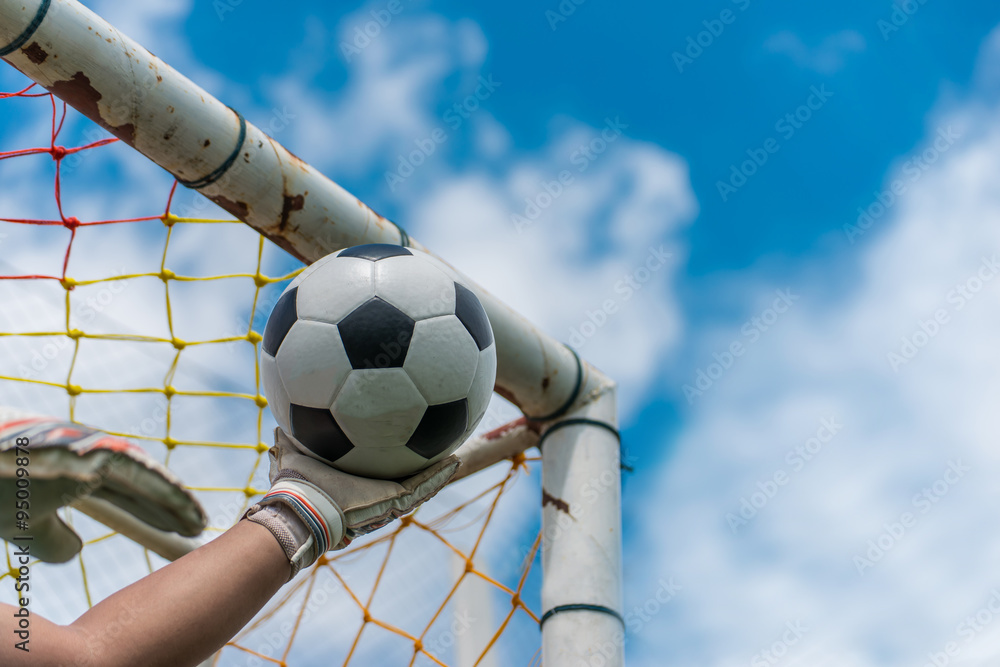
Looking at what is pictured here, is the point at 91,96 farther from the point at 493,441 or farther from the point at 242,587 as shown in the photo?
the point at 493,441

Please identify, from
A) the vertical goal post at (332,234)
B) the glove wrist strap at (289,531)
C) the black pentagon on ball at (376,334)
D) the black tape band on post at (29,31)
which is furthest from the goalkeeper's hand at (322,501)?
the black tape band on post at (29,31)

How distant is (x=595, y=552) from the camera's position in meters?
3.77

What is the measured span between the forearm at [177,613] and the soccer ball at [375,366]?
437 mm

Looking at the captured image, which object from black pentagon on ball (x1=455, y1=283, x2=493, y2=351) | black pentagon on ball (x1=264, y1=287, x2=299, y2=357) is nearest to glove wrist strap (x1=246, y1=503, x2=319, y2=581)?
black pentagon on ball (x1=264, y1=287, x2=299, y2=357)

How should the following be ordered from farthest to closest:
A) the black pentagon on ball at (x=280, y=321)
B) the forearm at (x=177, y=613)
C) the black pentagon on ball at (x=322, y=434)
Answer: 1. the black pentagon on ball at (x=280, y=321)
2. the black pentagon on ball at (x=322, y=434)
3. the forearm at (x=177, y=613)

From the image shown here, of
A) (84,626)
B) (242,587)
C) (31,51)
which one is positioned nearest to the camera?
(84,626)

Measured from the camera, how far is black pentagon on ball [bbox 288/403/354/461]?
2.09m

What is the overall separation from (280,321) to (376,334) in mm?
322

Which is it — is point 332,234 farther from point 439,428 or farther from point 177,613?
point 177,613

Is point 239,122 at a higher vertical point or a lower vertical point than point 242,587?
higher

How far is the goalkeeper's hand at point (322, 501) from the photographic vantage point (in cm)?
180

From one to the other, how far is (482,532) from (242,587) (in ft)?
9.65

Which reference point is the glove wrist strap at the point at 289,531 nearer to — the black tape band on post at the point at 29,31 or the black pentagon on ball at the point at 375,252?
the black pentagon on ball at the point at 375,252

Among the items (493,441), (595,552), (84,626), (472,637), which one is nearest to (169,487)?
(84,626)
